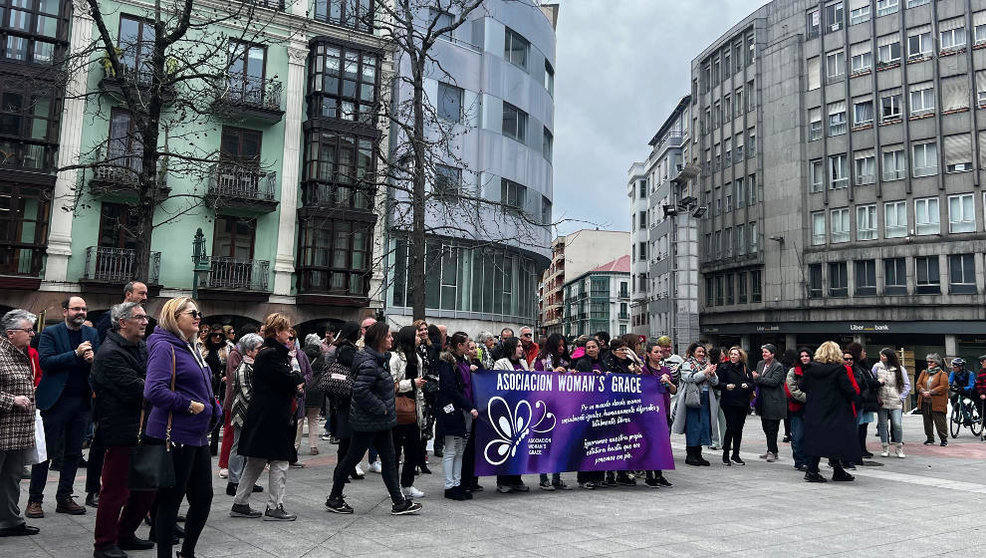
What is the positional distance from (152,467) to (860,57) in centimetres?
5140

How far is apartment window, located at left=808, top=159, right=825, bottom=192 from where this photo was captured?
48031mm

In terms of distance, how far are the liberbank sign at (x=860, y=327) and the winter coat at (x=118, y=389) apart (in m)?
45.9

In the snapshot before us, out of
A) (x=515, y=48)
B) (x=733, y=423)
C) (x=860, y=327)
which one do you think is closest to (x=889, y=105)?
(x=860, y=327)

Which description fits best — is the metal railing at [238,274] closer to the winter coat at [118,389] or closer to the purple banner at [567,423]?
the purple banner at [567,423]

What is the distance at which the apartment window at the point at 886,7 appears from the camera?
149 ft

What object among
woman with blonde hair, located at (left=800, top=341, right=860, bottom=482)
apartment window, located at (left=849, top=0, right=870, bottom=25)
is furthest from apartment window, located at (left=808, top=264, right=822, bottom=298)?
woman with blonde hair, located at (left=800, top=341, right=860, bottom=482)

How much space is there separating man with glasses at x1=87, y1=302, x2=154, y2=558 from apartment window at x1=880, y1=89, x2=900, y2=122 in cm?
4882

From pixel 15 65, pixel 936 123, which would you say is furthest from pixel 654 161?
pixel 15 65

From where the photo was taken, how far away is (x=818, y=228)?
48156 mm

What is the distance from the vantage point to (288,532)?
6.72m

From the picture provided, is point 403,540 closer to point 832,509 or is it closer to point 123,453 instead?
point 123,453

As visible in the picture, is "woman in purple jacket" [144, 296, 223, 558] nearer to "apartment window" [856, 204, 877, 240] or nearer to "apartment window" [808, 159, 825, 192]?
"apartment window" [856, 204, 877, 240]

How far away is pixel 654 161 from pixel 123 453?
72250 mm

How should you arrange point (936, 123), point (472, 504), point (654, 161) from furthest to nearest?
point (654, 161), point (936, 123), point (472, 504)
